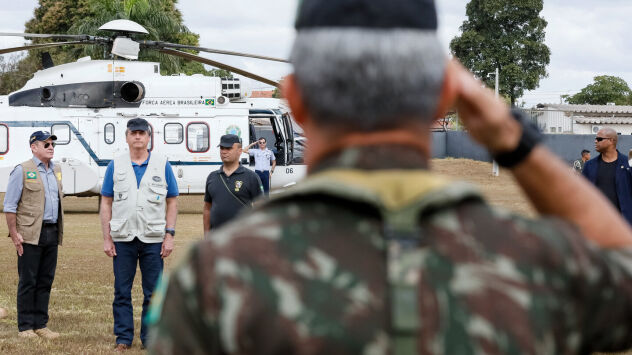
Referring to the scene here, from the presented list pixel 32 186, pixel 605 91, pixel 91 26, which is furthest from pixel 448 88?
pixel 605 91

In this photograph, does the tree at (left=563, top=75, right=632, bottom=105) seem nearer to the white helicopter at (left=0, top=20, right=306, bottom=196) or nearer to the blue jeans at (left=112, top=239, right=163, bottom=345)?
the white helicopter at (left=0, top=20, right=306, bottom=196)

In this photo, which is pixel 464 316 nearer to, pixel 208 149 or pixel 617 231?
pixel 617 231

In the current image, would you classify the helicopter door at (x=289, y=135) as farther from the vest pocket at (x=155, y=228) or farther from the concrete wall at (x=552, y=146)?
the vest pocket at (x=155, y=228)

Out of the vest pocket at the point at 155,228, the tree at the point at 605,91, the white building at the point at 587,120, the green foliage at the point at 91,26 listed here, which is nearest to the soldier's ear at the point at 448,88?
the vest pocket at the point at 155,228

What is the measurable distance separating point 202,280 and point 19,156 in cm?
2083

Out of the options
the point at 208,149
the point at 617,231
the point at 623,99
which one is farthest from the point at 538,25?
the point at 617,231

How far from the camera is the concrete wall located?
39656 millimetres

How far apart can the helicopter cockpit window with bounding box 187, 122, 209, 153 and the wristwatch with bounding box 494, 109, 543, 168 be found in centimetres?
1967

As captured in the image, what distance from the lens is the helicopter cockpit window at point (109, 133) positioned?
20891 mm

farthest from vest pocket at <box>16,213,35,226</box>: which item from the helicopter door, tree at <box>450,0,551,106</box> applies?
tree at <box>450,0,551,106</box>

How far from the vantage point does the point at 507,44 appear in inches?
2638

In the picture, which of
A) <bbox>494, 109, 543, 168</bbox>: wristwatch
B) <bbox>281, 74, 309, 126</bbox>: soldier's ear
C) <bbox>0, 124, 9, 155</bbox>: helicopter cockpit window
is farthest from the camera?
<bbox>0, 124, 9, 155</bbox>: helicopter cockpit window

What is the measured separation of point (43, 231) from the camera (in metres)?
8.21

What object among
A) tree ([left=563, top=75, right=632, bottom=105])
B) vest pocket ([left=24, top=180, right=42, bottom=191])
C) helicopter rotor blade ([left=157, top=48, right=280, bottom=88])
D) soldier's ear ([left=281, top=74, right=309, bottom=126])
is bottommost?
vest pocket ([left=24, top=180, right=42, bottom=191])
